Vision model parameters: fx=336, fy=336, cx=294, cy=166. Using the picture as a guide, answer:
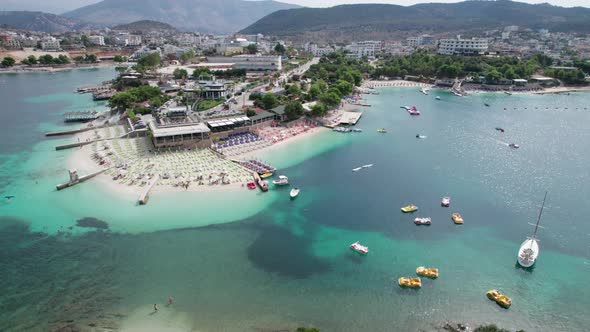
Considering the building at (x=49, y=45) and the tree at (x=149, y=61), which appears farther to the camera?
the building at (x=49, y=45)

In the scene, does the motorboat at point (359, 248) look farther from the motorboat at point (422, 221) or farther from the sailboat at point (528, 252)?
the sailboat at point (528, 252)

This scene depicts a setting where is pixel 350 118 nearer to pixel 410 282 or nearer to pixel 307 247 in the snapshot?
pixel 307 247

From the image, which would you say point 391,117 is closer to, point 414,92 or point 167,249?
point 414,92

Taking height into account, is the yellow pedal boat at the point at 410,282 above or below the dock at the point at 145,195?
below

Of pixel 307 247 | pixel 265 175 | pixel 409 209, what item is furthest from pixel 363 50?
pixel 307 247

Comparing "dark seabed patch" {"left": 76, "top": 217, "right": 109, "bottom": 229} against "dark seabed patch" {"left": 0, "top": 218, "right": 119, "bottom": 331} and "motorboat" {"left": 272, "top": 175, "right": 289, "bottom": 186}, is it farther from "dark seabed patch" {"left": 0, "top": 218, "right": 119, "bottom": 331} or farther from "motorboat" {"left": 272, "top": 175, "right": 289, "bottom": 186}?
"motorboat" {"left": 272, "top": 175, "right": 289, "bottom": 186}

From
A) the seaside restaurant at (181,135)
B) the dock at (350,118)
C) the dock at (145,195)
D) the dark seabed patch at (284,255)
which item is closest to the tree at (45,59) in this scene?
the seaside restaurant at (181,135)

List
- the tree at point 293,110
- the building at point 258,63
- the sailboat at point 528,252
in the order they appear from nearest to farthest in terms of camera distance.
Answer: the sailboat at point 528,252
the tree at point 293,110
the building at point 258,63

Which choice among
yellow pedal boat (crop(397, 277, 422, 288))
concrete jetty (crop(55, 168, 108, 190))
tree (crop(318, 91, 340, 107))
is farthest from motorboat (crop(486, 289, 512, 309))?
tree (crop(318, 91, 340, 107))
